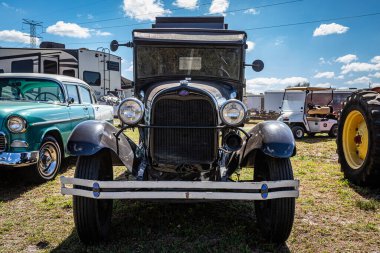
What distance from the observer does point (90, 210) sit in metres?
2.92

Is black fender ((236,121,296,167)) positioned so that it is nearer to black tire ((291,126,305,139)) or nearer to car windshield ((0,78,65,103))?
car windshield ((0,78,65,103))

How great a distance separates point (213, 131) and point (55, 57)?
1131 centimetres

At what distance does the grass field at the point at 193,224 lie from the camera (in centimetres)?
306

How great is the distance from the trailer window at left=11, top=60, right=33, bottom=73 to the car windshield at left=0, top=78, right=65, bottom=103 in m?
Result: 7.42

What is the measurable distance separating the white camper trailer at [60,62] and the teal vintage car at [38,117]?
6.31 m

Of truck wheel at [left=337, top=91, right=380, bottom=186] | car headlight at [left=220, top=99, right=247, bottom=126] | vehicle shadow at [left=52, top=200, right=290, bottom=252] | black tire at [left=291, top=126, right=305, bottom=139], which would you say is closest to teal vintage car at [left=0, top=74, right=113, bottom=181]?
vehicle shadow at [left=52, top=200, right=290, bottom=252]

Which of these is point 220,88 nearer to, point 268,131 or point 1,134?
point 268,131

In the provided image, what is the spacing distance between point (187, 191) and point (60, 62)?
457 inches

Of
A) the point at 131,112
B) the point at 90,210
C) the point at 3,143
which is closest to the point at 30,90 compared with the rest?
the point at 3,143

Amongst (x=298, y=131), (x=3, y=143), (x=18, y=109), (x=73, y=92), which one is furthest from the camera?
(x=298, y=131)

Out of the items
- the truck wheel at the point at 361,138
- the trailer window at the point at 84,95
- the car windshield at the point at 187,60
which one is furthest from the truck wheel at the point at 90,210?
the trailer window at the point at 84,95

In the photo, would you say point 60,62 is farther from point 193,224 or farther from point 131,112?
Result: point 193,224

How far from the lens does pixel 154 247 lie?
118 inches

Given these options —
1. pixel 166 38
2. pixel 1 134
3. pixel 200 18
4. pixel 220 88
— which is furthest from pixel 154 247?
pixel 200 18
